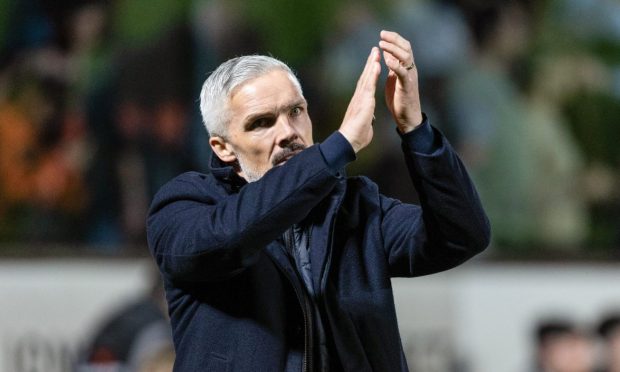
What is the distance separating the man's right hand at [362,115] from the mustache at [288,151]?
15 centimetres

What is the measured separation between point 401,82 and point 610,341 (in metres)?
4.73

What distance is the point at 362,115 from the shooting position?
8.64ft

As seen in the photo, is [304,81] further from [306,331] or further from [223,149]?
[306,331]

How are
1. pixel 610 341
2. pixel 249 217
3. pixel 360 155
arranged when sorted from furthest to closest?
1. pixel 360 155
2. pixel 610 341
3. pixel 249 217

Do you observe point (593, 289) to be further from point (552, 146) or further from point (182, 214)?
point (182, 214)

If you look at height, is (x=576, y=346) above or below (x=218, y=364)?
below

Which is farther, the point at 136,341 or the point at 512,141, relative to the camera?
the point at 512,141

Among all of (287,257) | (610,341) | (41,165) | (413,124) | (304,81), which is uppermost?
(304,81)

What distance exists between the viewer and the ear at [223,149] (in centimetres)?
292

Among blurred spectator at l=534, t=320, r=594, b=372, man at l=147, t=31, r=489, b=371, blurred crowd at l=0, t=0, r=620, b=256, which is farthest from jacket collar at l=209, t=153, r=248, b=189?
blurred crowd at l=0, t=0, r=620, b=256

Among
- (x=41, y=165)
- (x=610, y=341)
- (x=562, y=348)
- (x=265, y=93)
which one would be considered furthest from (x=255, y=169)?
(x=41, y=165)

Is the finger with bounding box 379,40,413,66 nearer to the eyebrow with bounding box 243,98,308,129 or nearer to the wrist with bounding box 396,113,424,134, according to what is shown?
the wrist with bounding box 396,113,424,134

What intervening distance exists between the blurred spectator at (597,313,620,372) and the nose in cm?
447

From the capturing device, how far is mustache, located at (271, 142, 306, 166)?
9.14 ft
